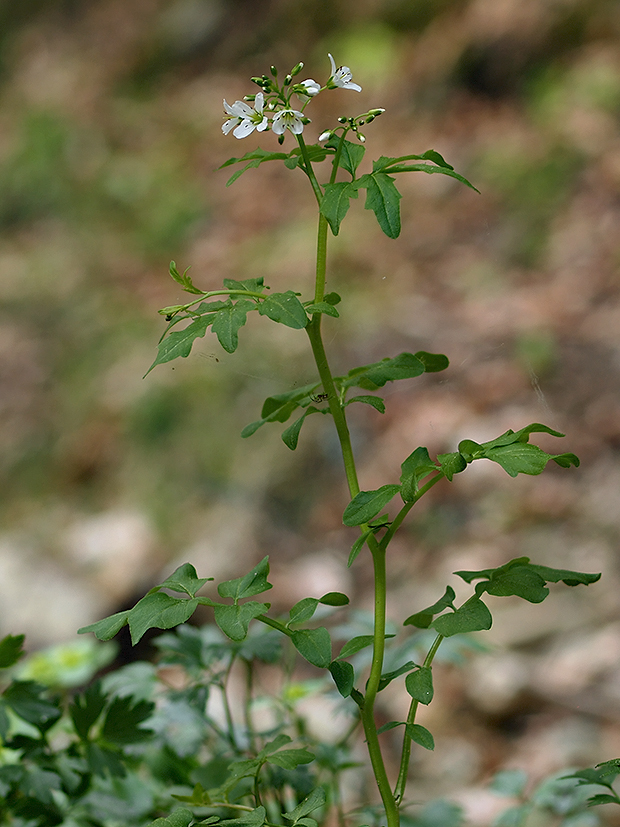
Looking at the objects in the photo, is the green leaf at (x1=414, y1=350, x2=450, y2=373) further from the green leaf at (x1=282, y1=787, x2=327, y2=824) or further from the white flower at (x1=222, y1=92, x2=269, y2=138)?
the green leaf at (x1=282, y1=787, x2=327, y2=824)

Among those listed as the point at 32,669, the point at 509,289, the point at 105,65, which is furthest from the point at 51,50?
the point at 32,669

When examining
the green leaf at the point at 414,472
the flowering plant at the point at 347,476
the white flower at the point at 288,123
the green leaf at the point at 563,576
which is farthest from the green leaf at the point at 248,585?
the white flower at the point at 288,123

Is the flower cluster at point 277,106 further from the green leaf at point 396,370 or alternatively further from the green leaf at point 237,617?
the green leaf at point 237,617

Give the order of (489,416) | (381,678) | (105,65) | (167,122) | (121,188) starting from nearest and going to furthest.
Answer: (381,678), (489,416), (121,188), (167,122), (105,65)

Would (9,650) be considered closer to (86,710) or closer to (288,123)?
(86,710)

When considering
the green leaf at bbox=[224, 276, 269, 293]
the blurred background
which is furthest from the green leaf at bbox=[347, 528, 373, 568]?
the blurred background

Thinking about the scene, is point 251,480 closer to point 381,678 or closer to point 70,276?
point 70,276
